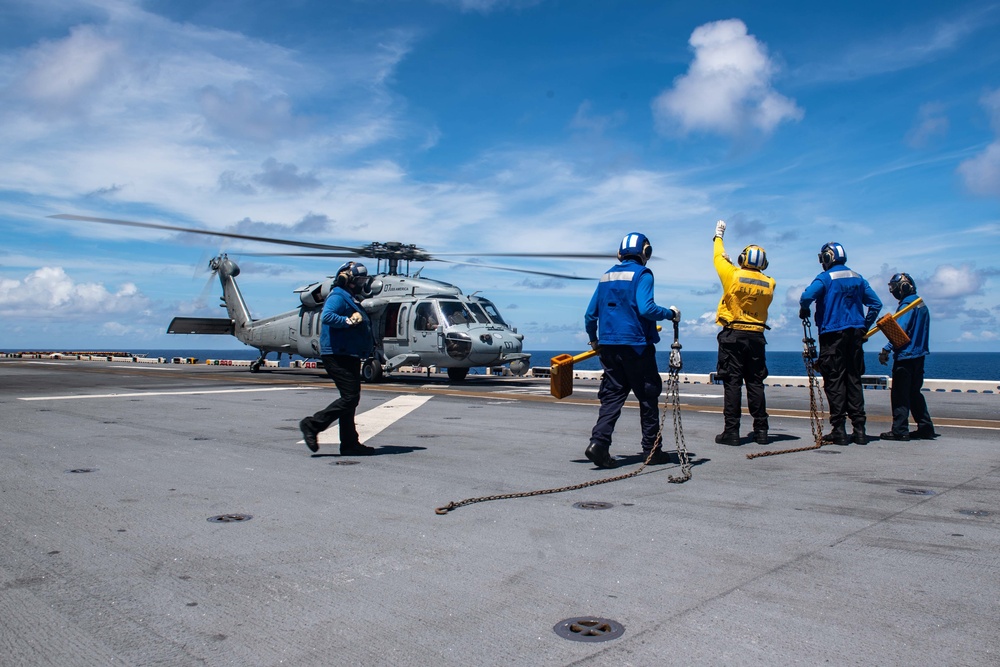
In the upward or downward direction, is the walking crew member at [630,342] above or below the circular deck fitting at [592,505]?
above

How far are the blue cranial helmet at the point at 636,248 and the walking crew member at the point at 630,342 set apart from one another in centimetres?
13

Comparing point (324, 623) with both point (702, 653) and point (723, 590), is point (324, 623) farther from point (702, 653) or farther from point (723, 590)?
point (723, 590)

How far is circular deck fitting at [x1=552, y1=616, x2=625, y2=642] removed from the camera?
271cm

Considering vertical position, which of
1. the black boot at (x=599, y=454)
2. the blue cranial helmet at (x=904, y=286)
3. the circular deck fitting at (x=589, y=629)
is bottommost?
the circular deck fitting at (x=589, y=629)

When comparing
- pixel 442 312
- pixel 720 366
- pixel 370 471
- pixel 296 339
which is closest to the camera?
pixel 370 471

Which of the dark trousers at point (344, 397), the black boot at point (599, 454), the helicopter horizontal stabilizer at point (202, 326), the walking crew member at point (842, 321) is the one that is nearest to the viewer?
the black boot at point (599, 454)

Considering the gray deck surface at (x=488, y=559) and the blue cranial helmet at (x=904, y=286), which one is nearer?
the gray deck surface at (x=488, y=559)

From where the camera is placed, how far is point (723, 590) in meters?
3.14

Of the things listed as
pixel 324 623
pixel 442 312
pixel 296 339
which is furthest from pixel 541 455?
pixel 296 339

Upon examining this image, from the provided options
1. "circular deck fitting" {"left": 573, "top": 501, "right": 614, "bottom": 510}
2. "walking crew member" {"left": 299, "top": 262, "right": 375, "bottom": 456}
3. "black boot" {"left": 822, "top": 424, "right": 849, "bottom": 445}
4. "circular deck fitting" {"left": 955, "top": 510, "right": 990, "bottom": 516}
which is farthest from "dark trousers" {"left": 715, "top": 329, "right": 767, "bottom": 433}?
"walking crew member" {"left": 299, "top": 262, "right": 375, "bottom": 456}

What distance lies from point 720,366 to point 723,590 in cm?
516

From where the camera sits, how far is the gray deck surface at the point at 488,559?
8.71 ft

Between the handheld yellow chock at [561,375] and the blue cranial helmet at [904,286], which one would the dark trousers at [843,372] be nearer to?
the blue cranial helmet at [904,286]

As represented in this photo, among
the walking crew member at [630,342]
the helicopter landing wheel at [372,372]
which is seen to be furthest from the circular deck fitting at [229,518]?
the helicopter landing wheel at [372,372]
